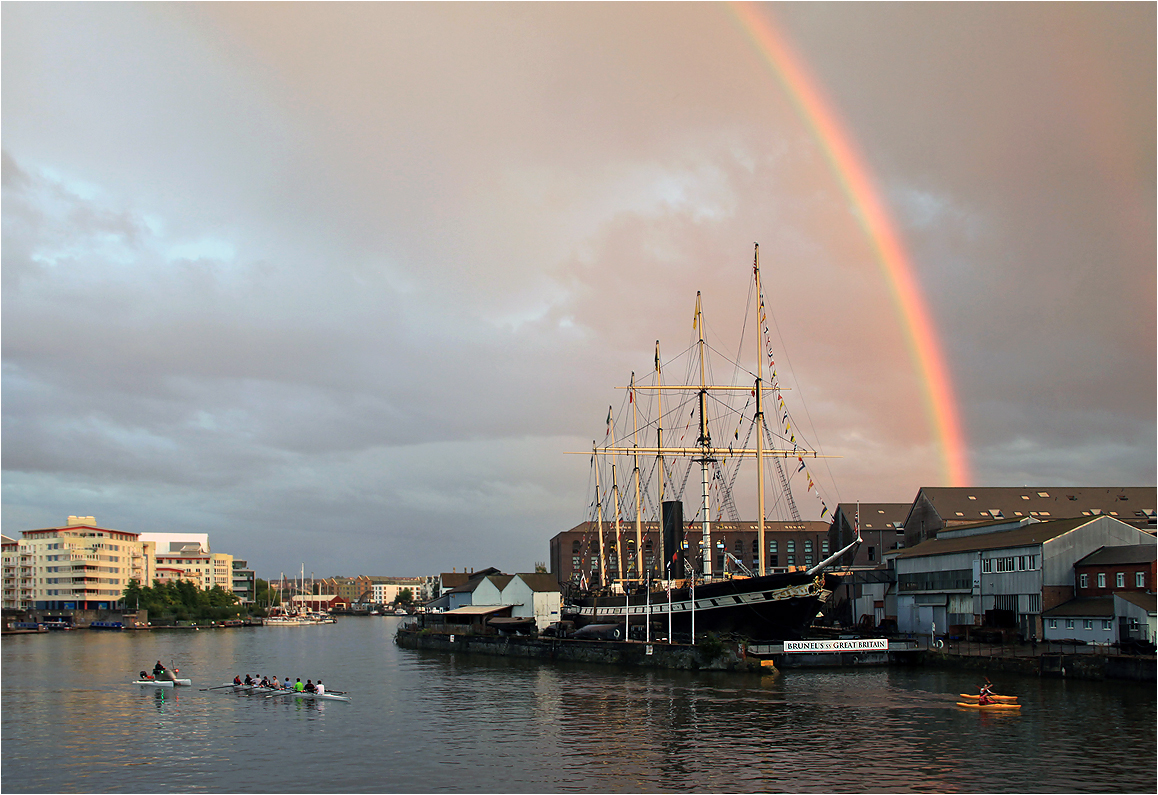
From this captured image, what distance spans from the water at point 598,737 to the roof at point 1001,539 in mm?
15501

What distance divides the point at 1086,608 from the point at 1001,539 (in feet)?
44.7

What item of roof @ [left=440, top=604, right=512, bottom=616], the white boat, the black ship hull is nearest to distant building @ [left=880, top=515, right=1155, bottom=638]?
the black ship hull

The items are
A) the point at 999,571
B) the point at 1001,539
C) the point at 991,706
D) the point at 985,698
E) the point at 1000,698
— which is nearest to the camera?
the point at 991,706

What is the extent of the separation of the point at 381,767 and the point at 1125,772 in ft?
90.4

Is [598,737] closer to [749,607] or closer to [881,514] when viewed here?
[749,607]

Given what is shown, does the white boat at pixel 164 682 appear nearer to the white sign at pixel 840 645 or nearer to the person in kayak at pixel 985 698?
the white sign at pixel 840 645

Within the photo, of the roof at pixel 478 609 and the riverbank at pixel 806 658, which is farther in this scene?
the roof at pixel 478 609

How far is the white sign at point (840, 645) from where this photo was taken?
241ft

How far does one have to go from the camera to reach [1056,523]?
265ft

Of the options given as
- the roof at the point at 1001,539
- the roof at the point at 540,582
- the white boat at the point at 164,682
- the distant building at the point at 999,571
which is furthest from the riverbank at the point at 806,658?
the white boat at the point at 164,682

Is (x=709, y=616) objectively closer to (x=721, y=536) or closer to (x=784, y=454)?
(x=784, y=454)

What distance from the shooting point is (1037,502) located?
117188 mm

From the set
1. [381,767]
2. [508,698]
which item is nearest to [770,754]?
[381,767]

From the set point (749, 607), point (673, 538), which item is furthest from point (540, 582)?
point (749, 607)
